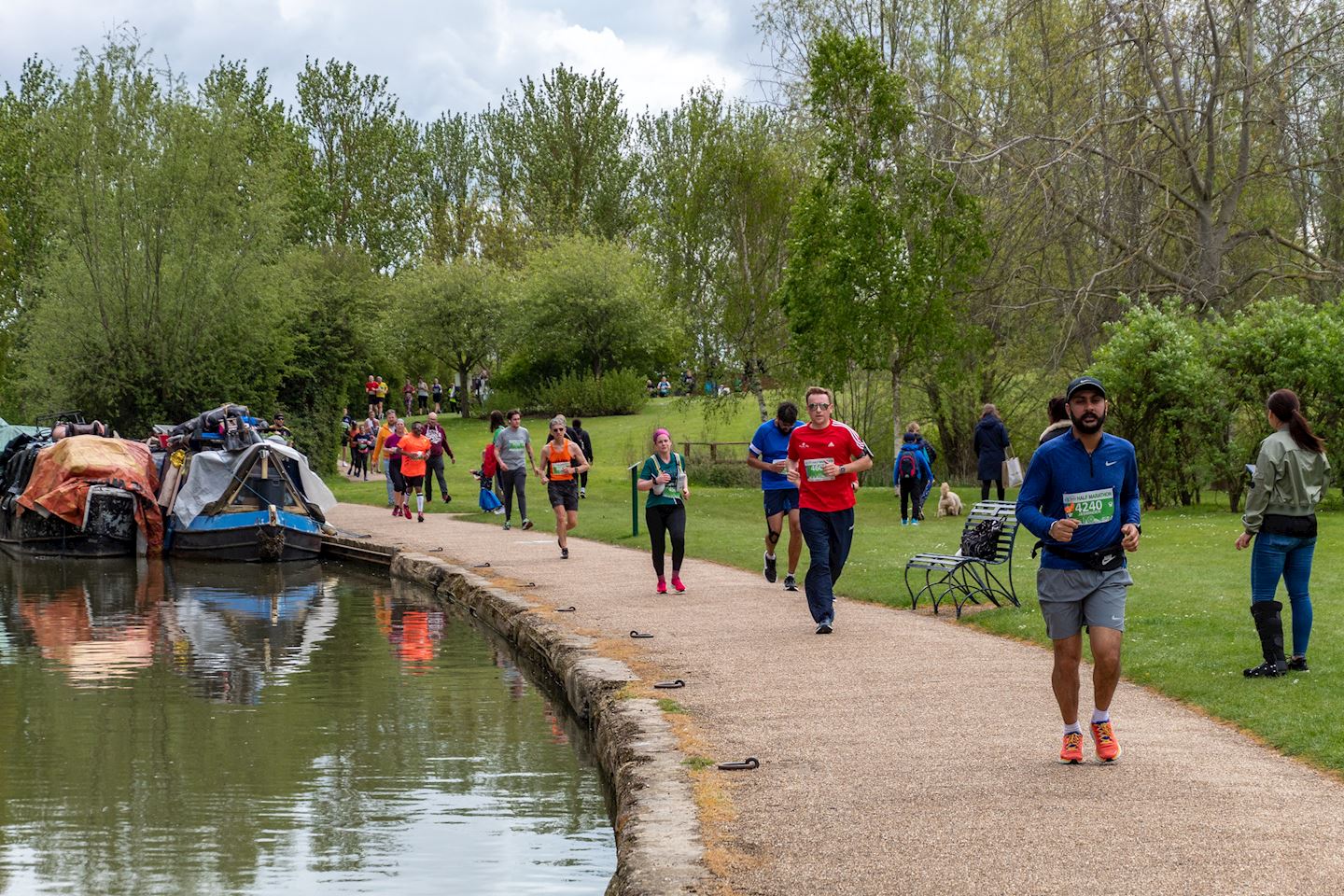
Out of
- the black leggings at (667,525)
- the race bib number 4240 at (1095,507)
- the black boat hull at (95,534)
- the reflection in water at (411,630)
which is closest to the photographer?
the race bib number 4240 at (1095,507)

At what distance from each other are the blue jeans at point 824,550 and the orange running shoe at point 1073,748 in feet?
15.2

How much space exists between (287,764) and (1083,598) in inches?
209

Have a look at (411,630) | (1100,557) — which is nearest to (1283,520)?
(1100,557)

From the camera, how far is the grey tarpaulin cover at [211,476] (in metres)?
26.1

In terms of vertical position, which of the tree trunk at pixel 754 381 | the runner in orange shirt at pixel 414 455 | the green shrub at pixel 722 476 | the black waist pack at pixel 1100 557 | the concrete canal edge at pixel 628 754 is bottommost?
the concrete canal edge at pixel 628 754

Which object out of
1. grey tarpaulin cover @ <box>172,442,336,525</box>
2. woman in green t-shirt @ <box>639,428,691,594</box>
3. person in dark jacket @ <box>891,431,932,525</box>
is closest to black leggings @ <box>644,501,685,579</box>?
woman in green t-shirt @ <box>639,428,691,594</box>

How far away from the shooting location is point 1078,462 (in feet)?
24.2

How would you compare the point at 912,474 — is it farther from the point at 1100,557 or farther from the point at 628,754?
the point at 1100,557

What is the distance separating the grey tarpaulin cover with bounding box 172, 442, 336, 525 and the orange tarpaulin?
0.86 meters

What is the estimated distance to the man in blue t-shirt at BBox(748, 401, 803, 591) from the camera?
49.7 feet

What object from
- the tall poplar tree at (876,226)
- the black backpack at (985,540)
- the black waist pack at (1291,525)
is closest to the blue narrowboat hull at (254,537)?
the tall poplar tree at (876,226)

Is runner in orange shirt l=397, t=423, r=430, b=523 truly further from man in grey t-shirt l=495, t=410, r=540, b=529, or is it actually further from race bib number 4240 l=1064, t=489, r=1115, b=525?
race bib number 4240 l=1064, t=489, r=1115, b=525

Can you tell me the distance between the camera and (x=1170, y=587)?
15031 mm

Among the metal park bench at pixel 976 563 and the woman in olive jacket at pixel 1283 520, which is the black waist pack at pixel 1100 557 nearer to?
the woman in olive jacket at pixel 1283 520
